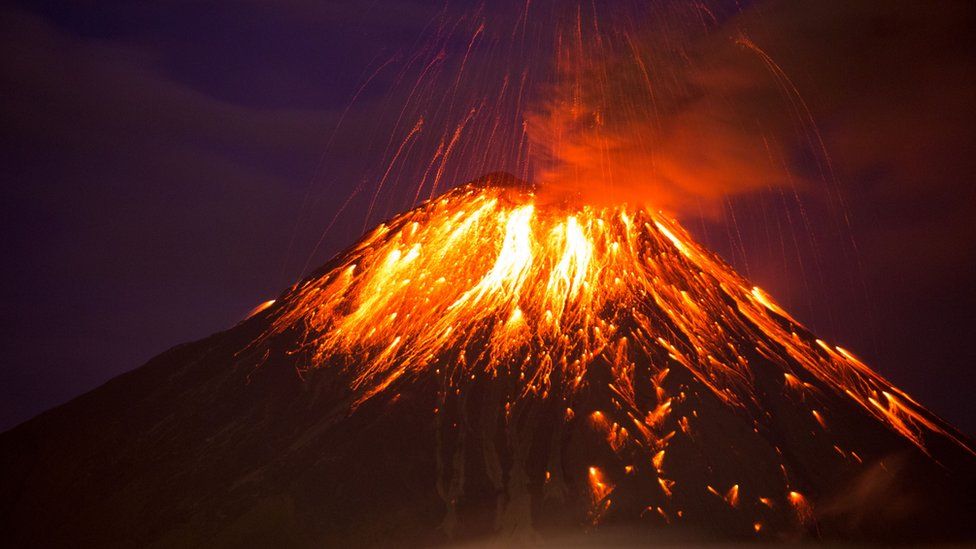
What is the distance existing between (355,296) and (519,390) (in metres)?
18.7

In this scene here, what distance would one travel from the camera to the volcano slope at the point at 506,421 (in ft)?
180

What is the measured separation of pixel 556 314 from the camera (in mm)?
68625

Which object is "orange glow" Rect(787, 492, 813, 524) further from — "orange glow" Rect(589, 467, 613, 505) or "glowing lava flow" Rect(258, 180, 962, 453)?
"orange glow" Rect(589, 467, 613, 505)

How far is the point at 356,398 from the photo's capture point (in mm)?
65812

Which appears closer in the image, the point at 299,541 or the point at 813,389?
the point at 299,541

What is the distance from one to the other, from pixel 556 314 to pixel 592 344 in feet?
15.1

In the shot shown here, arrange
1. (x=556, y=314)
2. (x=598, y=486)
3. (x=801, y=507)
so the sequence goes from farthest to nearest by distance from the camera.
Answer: (x=556, y=314)
(x=598, y=486)
(x=801, y=507)

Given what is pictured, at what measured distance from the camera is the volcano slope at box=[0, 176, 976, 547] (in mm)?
54969

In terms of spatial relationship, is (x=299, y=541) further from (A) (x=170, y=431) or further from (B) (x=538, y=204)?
(B) (x=538, y=204)

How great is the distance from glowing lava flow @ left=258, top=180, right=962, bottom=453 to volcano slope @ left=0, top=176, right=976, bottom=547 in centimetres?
20

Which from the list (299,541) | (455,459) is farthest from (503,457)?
(299,541)

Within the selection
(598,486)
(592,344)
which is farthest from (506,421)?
(598,486)

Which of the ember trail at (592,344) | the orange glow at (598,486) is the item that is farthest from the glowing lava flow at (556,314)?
the orange glow at (598,486)

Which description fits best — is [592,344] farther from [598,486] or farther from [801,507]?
[801,507]
